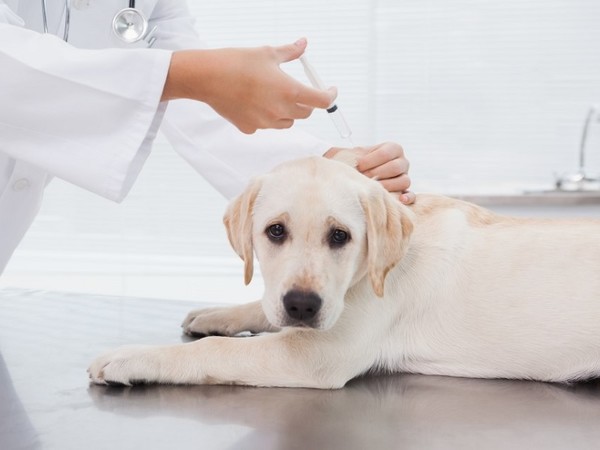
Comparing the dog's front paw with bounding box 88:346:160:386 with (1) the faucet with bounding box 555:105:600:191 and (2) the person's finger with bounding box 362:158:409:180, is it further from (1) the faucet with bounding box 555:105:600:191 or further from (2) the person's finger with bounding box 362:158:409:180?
(1) the faucet with bounding box 555:105:600:191

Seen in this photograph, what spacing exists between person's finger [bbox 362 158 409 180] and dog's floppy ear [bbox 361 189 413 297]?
9.2 inches

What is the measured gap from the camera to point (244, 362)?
1.16 metres

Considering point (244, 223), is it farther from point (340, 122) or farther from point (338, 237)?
point (340, 122)

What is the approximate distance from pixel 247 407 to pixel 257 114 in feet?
1.50

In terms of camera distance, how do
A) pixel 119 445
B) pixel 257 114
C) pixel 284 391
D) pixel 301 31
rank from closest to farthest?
pixel 119 445 < pixel 284 391 < pixel 257 114 < pixel 301 31

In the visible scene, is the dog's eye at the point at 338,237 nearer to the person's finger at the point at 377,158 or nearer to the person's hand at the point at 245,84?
the person's hand at the point at 245,84

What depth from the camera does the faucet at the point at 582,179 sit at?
11.5 feet

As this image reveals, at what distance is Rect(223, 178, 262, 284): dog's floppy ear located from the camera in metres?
1.25

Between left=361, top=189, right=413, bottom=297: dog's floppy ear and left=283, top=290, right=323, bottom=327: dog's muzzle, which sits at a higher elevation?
left=361, top=189, right=413, bottom=297: dog's floppy ear

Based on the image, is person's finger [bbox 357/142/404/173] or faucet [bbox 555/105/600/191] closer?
person's finger [bbox 357/142/404/173]

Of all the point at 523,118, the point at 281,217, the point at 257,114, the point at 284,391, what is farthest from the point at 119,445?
the point at 523,118

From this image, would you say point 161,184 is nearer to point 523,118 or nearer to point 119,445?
point 523,118

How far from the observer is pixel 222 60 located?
3.87 feet

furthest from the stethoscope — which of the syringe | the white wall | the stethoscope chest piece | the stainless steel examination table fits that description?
the white wall
